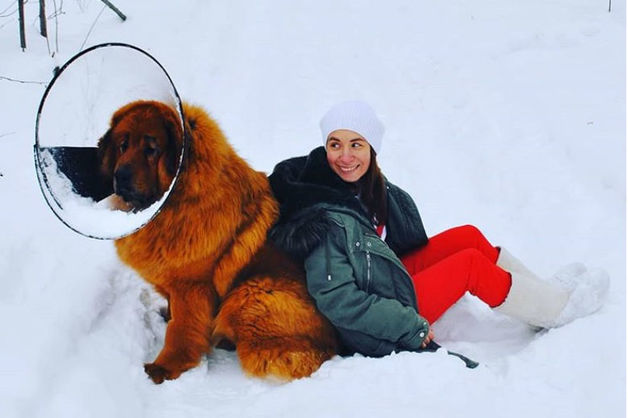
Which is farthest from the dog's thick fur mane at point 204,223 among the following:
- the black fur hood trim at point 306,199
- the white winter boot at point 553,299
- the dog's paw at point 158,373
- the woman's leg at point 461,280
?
the white winter boot at point 553,299

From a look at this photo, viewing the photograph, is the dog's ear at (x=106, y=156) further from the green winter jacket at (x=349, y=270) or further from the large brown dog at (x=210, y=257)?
the green winter jacket at (x=349, y=270)

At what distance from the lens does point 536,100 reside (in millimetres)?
5156

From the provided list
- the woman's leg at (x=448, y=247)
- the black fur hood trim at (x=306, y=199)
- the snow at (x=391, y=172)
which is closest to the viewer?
the snow at (x=391, y=172)

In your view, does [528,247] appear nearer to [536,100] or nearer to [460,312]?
[460,312]

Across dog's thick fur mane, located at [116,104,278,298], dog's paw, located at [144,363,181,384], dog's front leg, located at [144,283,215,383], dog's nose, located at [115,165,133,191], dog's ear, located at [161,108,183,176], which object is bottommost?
dog's paw, located at [144,363,181,384]

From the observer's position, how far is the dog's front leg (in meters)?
2.47

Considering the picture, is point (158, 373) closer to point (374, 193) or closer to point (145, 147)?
point (145, 147)

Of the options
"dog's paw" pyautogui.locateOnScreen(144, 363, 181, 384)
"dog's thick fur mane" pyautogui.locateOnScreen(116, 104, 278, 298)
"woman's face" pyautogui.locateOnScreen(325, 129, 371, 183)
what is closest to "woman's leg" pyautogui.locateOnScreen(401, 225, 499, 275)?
"woman's face" pyautogui.locateOnScreen(325, 129, 371, 183)

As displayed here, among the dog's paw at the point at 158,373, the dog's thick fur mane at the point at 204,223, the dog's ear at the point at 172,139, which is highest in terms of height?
the dog's ear at the point at 172,139

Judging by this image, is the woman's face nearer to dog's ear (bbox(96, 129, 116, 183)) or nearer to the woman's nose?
the woman's nose

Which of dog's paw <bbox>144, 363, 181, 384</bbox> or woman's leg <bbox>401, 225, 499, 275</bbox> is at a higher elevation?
woman's leg <bbox>401, 225, 499, 275</bbox>

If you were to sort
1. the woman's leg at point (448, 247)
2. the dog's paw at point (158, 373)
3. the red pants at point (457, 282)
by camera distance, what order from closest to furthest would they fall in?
→ the dog's paw at point (158, 373) < the red pants at point (457, 282) < the woman's leg at point (448, 247)

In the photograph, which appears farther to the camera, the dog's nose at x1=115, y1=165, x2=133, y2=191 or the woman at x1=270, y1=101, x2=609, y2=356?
the woman at x1=270, y1=101, x2=609, y2=356

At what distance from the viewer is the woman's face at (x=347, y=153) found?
2.68m
